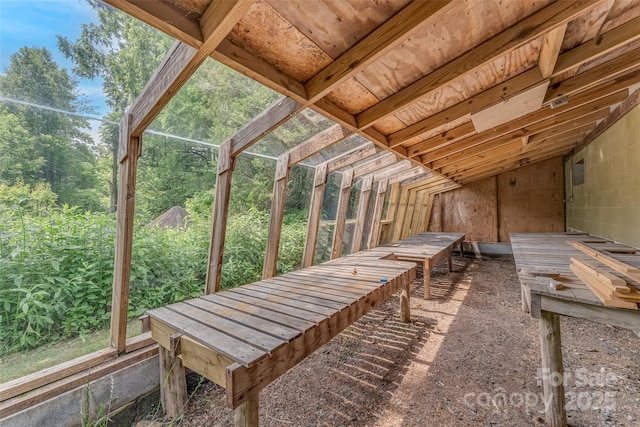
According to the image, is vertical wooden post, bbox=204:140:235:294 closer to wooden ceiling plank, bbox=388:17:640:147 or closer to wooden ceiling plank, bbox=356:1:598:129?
wooden ceiling plank, bbox=356:1:598:129

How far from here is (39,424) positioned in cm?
153

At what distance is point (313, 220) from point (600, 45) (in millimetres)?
3005

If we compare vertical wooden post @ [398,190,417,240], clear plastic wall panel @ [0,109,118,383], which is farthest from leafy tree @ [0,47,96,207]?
vertical wooden post @ [398,190,417,240]

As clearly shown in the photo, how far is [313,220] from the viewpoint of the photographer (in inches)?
146

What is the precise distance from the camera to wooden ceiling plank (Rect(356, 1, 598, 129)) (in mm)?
1345

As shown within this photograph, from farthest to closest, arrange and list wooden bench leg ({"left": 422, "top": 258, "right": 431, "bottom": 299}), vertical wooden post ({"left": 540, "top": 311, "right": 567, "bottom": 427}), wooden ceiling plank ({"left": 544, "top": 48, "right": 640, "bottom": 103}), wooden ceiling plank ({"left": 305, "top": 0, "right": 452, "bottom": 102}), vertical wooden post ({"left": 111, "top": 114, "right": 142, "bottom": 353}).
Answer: wooden bench leg ({"left": 422, "top": 258, "right": 431, "bottom": 299}), wooden ceiling plank ({"left": 544, "top": 48, "right": 640, "bottom": 103}), vertical wooden post ({"left": 111, "top": 114, "right": 142, "bottom": 353}), vertical wooden post ({"left": 540, "top": 311, "right": 567, "bottom": 427}), wooden ceiling plank ({"left": 305, "top": 0, "right": 452, "bottom": 102})

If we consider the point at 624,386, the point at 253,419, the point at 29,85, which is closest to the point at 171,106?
the point at 29,85

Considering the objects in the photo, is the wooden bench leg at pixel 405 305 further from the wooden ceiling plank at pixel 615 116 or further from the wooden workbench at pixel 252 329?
the wooden ceiling plank at pixel 615 116

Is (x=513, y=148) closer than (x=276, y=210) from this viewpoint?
No

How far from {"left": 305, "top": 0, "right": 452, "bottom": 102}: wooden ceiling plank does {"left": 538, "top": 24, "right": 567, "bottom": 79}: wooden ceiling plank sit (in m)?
0.82

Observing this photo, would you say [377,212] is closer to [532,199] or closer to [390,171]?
[390,171]

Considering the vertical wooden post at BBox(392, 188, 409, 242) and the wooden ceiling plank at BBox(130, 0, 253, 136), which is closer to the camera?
the wooden ceiling plank at BBox(130, 0, 253, 136)

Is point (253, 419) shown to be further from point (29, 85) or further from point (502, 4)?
point (502, 4)

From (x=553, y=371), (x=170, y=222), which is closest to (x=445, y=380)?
(x=553, y=371)
